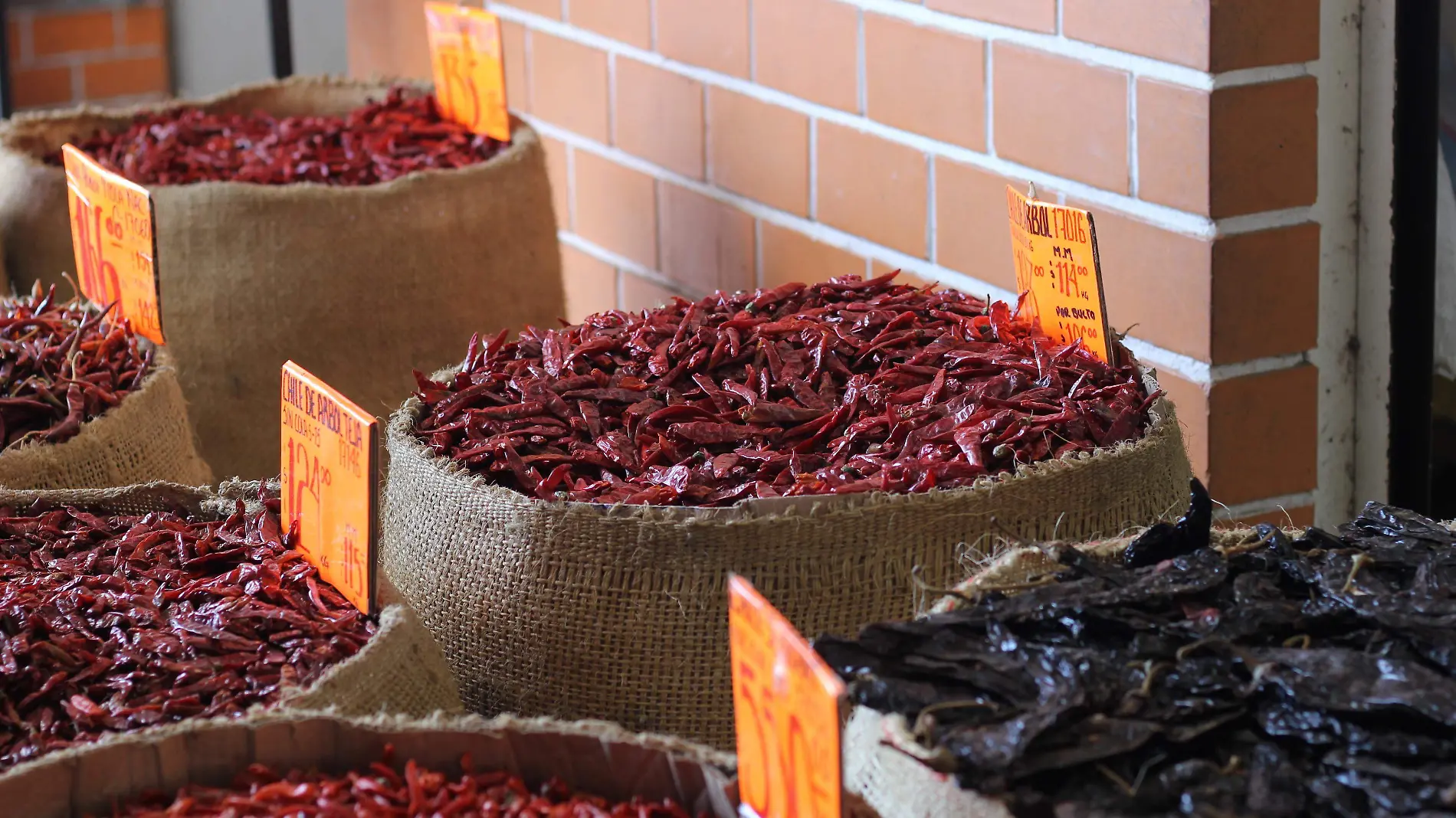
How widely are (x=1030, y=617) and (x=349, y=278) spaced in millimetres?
1573

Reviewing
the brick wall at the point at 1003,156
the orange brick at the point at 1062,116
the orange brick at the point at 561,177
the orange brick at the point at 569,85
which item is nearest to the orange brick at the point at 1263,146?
the brick wall at the point at 1003,156

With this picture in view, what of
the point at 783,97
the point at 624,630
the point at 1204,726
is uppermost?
the point at 783,97

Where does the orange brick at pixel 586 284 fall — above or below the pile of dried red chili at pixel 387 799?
below

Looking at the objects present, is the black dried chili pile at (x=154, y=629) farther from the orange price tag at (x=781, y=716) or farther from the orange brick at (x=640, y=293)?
the orange brick at (x=640, y=293)

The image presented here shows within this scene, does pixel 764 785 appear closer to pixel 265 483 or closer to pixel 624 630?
pixel 624 630

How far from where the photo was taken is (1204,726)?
982 millimetres

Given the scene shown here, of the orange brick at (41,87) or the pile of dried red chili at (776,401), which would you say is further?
the orange brick at (41,87)

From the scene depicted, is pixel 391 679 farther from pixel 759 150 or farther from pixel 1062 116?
pixel 759 150

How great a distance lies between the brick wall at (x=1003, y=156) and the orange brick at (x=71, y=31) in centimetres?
228

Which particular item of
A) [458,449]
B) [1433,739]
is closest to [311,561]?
[458,449]

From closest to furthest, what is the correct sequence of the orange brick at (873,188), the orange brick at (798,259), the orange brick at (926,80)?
the orange brick at (926,80)
the orange brick at (873,188)
the orange brick at (798,259)

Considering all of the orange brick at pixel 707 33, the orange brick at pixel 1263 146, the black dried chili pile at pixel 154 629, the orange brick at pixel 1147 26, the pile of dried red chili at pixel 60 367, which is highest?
the orange brick at pixel 1147 26

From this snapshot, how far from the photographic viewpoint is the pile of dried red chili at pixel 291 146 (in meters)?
2.59

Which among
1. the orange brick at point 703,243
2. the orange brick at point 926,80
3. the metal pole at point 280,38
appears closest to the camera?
the orange brick at point 926,80
